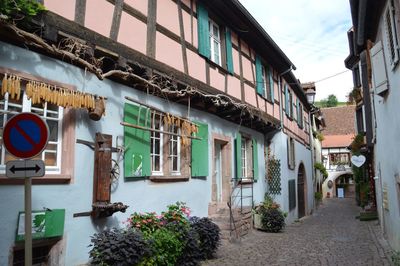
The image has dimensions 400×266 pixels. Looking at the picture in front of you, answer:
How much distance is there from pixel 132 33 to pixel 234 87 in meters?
4.60

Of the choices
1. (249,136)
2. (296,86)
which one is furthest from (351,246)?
(296,86)

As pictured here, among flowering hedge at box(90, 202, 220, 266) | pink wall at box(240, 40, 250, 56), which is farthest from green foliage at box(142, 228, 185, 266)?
pink wall at box(240, 40, 250, 56)

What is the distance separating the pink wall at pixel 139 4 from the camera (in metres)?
6.78

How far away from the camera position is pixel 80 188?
561 centimetres

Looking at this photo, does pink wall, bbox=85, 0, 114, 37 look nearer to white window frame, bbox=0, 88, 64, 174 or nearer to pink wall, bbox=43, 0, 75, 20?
pink wall, bbox=43, 0, 75, 20

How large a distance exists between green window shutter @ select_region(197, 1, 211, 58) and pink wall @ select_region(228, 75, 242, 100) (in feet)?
4.75

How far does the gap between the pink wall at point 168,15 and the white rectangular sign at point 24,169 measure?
4723mm

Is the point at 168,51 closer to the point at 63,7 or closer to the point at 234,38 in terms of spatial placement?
the point at 63,7

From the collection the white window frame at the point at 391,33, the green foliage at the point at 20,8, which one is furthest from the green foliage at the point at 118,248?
the white window frame at the point at 391,33

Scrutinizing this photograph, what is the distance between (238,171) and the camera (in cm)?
1110

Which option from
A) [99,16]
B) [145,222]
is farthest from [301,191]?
[99,16]

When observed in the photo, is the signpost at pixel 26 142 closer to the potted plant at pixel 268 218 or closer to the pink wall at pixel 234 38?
the pink wall at pixel 234 38

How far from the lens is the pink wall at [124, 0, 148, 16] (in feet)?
22.2

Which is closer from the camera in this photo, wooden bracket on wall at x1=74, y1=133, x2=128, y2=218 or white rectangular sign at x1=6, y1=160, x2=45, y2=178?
white rectangular sign at x1=6, y1=160, x2=45, y2=178
